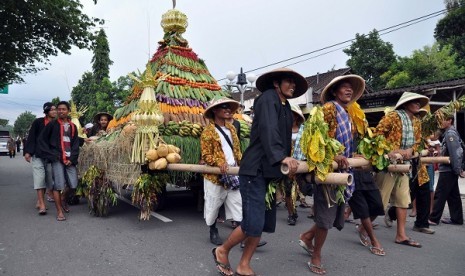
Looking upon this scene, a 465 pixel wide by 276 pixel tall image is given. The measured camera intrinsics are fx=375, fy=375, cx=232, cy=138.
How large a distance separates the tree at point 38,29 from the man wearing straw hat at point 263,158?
362 inches

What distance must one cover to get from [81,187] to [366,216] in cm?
498

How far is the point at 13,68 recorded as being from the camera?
46.6 ft

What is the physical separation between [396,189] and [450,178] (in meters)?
1.67

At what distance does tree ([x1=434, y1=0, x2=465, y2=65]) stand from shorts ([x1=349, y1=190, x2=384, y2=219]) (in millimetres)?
25467

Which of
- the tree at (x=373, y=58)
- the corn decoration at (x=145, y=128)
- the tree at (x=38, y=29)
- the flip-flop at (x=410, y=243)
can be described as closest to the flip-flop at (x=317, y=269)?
the flip-flop at (x=410, y=243)

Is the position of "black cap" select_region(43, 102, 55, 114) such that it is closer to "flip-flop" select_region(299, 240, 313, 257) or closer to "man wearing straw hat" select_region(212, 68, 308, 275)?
"man wearing straw hat" select_region(212, 68, 308, 275)

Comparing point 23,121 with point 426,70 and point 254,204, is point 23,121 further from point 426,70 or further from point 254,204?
point 254,204

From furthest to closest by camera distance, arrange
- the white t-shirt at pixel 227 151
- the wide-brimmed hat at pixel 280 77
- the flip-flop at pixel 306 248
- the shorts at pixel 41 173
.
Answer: the shorts at pixel 41 173 → the white t-shirt at pixel 227 151 → the flip-flop at pixel 306 248 → the wide-brimmed hat at pixel 280 77

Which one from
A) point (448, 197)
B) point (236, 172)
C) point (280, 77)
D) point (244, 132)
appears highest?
point (280, 77)

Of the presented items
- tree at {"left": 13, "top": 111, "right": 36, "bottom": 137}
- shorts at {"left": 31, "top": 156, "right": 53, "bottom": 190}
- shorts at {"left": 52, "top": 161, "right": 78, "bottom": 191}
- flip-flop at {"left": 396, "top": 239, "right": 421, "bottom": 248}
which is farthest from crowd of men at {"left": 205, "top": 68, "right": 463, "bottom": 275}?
tree at {"left": 13, "top": 111, "right": 36, "bottom": 137}

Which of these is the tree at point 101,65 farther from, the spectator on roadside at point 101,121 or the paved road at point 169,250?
the paved road at point 169,250

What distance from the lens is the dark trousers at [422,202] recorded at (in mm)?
4933

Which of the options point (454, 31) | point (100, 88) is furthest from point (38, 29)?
point (454, 31)

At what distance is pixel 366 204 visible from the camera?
4.15 meters
